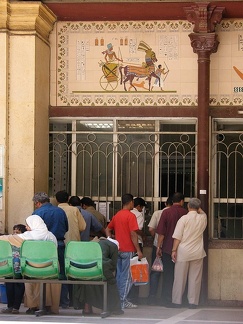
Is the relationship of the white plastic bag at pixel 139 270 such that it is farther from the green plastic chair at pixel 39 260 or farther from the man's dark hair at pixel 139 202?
the green plastic chair at pixel 39 260

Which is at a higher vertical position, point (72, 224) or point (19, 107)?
point (19, 107)

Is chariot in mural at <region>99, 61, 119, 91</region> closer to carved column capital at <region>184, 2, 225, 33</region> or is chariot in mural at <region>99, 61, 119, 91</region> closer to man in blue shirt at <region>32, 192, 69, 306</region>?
carved column capital at <region>184, 2, 225, 33</region>

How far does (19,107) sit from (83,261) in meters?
3.28

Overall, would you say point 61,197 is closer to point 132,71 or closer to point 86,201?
point 86,201

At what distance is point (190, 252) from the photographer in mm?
14438

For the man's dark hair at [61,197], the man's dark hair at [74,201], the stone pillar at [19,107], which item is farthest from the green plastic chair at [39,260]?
the stone pillar at [19,107]

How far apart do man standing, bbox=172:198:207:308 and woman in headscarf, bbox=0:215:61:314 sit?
2044 mm

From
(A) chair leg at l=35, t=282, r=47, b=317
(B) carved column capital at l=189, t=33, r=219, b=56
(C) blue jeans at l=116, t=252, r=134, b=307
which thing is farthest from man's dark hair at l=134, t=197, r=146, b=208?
(A) chair leg at l=35, t=282, r=47, b=317

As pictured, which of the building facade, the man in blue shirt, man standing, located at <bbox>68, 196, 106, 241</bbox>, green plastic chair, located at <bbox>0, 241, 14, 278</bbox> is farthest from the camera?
the building facade

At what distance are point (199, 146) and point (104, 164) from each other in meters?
1.57

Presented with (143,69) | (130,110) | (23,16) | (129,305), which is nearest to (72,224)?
(129,305)

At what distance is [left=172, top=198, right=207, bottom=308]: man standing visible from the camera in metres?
14.4

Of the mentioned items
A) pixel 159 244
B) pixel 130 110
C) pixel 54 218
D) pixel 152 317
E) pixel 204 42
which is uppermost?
pixel 204 42

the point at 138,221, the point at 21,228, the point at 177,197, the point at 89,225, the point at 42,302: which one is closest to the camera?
the point at 42,302
